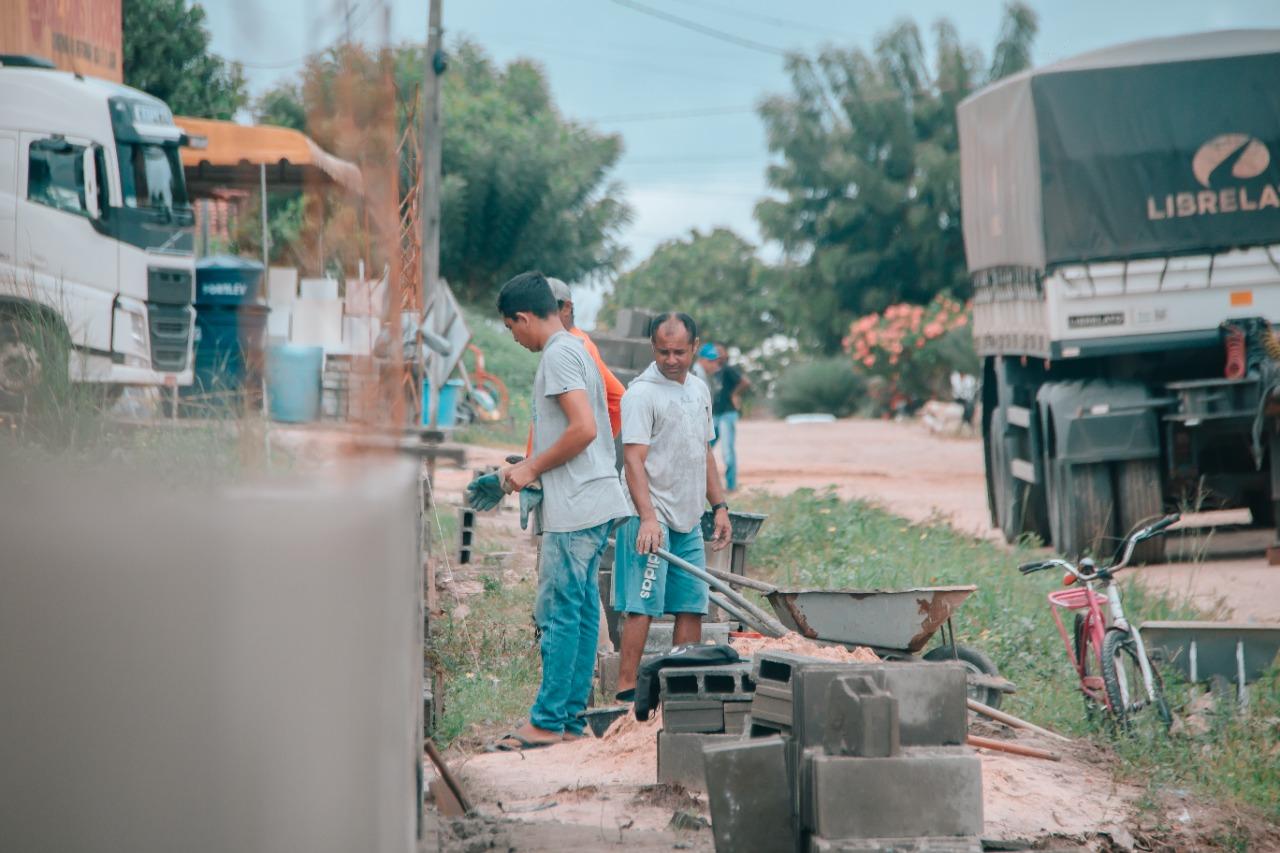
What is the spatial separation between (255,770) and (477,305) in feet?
122

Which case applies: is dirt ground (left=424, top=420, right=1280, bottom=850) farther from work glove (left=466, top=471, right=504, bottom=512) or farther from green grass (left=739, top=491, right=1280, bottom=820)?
work glove (left=466, top=471, right=504, bottom=512)

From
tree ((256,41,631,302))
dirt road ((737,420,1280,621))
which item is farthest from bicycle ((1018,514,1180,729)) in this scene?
tree ((256,41,631,302))

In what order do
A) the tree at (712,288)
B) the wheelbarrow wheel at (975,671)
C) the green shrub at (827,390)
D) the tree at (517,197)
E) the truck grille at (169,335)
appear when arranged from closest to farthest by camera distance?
the truck grille at (169,335), the wheelbarrow wheel at (975,671), the tree at (517,197), the green shrub at (827,390), the tree at (712,288)

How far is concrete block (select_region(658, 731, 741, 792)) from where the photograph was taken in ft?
16.5

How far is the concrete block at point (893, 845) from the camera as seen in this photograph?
386 centimetres

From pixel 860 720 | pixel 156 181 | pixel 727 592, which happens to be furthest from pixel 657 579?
pixel 156 181

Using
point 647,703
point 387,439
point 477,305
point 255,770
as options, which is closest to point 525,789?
point 647,703

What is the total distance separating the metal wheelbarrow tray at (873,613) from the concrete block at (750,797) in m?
1.84

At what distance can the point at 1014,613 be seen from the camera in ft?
28.1

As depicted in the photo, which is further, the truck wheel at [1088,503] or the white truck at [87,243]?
the truck wheel at [1088,503]

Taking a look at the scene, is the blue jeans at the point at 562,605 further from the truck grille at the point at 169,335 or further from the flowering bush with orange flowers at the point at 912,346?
the flowering bush with orange flowers at the point at 912,346

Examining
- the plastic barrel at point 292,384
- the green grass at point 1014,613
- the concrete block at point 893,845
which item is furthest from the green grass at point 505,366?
the plastic barrel at point 292,384

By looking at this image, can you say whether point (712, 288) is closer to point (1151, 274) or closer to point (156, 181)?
point (1151, 274)

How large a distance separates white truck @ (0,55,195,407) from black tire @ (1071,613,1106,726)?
15.7ft
